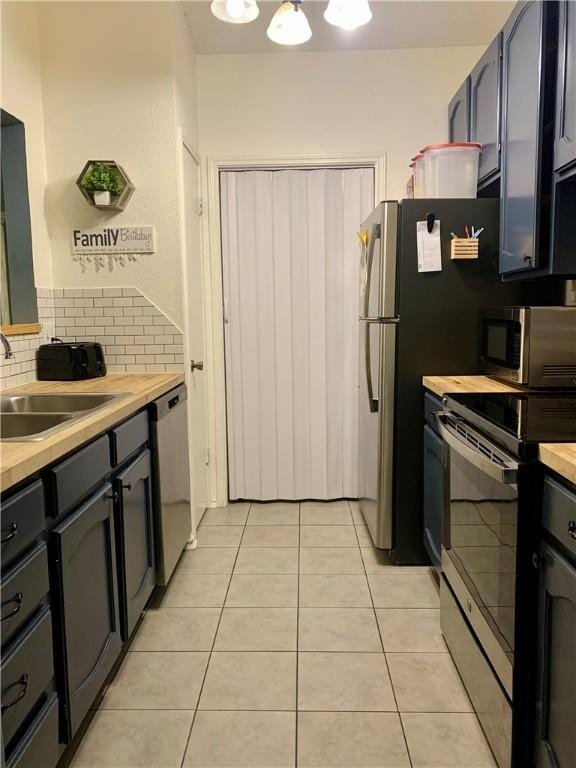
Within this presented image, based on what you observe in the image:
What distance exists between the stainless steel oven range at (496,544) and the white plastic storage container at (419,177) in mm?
1240

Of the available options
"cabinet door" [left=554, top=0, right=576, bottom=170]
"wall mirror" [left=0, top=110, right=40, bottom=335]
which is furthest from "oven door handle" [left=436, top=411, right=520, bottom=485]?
"wall mirror" [left=0, top=110, right=40, bottom=335]

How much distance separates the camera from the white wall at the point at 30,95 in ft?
7.96

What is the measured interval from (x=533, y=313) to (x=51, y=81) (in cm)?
243

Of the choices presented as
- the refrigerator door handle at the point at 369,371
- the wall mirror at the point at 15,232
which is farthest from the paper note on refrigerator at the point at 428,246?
the wall mirror at the point at 15,232

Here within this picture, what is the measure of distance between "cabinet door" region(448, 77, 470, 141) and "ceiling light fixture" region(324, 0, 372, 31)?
86 centimetres

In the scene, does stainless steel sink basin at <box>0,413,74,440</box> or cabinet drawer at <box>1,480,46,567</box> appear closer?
cabinet drawer at <box>1,480,46,567</box>

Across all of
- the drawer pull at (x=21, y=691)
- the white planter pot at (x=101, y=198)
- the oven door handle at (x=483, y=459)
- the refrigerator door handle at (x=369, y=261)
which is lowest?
the drawer pull at (x=21, y=691)

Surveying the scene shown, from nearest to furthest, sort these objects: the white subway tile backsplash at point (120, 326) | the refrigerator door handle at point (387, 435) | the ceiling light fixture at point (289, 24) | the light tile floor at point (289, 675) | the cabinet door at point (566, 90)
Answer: the light tile floor at point (289, 675), the cabinet door at point (566, 90), the ceiling light fixture at point (289, 24), the refrigerator door handle at point (387, 435), the white subway tile backsplash at point (120, 326)

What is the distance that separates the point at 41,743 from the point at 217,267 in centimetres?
264

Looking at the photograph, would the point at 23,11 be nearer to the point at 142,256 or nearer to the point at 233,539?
the point at 142,256

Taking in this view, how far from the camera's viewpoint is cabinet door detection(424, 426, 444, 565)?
2.36 m

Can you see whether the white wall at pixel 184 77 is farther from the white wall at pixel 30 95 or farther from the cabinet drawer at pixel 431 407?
the cabinet drawer at pixel 431 407

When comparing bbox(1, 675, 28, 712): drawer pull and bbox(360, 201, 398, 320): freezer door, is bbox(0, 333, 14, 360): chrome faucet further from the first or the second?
bbox(360, 201, 398, 320): freezer door

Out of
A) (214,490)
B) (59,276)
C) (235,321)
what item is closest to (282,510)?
(214,490)
